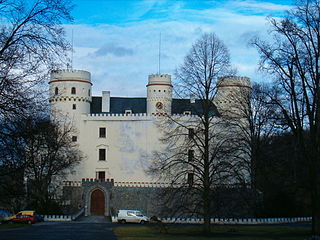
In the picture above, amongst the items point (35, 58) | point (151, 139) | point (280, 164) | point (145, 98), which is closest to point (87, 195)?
point (151, 139)

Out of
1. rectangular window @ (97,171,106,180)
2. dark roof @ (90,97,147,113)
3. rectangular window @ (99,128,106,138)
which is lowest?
rectangular window @ (97,171,106,180)

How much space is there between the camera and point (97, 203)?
50.5 metres

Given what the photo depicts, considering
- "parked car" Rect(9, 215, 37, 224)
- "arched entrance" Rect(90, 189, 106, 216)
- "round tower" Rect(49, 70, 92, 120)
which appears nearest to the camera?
"parked car" Rect(9, 215, 37, 224)

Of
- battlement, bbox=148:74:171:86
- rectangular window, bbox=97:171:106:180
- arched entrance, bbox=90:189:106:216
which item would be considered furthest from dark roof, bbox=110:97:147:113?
arched entrance, bbox=90:189:106:216

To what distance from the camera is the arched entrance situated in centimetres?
5031

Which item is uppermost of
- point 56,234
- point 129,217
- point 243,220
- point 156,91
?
point 156,91

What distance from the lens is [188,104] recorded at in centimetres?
2616

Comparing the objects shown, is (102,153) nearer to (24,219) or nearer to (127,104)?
(127,104)

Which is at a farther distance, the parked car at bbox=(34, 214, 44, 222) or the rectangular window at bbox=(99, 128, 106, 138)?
the rectangular window at bbox=(99, 128, 106, 138)

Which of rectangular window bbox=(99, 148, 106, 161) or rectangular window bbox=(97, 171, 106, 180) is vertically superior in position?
rectangular window bbox=(99, 148, 106, 161)

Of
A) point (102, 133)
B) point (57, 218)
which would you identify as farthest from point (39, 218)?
point (102, 133)

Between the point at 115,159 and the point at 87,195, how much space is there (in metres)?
5.20

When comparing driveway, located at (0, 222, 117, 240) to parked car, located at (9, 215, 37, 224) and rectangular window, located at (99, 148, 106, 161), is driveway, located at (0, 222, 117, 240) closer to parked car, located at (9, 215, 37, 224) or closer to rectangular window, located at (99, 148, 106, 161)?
parked car, located at (9, 215, 37, 224)

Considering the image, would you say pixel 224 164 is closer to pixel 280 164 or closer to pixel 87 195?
pixel 280 164
